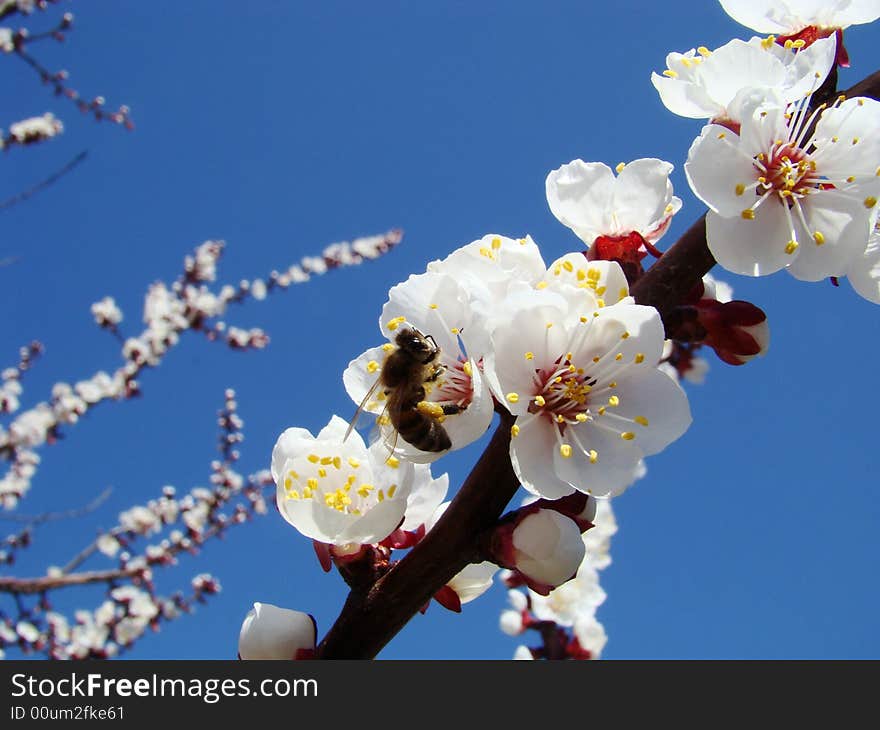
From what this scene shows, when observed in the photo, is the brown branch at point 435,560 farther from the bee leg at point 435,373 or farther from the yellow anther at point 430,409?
the bee leg at point 435,373

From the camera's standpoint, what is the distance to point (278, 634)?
1312mm

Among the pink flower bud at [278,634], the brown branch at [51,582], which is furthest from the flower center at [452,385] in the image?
the brown branch at [51,582]

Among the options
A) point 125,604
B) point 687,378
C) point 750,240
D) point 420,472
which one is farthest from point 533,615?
point 125,604

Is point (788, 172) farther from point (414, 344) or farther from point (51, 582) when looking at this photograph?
point (51, 582)

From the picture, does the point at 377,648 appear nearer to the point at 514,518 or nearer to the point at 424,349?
the point at 514,518

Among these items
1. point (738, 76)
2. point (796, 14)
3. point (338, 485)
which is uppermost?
Answer: point (796, 14)

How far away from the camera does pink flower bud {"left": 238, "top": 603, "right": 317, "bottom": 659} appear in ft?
4.31

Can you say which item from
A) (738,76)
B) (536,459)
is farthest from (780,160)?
(536,459)

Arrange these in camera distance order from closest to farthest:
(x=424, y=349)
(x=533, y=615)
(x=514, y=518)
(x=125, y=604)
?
(x=514, y=518)
(x=424, y=349)
(x=533, y=615)
(x=125, y=604)

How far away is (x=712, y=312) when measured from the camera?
124 cm

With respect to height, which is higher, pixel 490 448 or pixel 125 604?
pixel 125 604

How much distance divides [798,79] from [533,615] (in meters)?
3.59

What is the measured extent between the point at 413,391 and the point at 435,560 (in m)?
0.32

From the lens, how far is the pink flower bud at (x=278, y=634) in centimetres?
131
